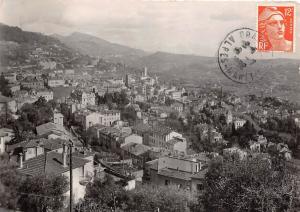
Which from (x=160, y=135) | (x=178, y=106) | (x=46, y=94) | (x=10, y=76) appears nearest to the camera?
(x=10, y=76)

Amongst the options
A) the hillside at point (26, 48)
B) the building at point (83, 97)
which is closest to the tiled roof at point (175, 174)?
the hillside at point (26, 48)

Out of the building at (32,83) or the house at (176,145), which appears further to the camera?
the house at (176,145)

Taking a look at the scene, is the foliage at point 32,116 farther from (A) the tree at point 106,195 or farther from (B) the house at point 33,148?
(A) the tree at point 106,195

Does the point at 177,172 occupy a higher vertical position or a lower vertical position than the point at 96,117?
lower

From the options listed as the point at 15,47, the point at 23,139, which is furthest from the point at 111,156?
the point at 15,47

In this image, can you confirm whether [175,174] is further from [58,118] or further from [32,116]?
[58,118]

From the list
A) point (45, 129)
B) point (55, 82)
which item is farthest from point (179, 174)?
point (55, 82)
